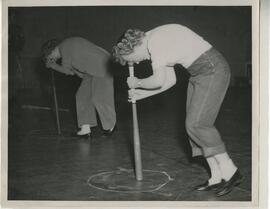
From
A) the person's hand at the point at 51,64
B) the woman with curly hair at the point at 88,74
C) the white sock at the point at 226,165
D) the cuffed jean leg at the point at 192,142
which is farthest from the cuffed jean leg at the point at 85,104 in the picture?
the white sock at the point at 226,165

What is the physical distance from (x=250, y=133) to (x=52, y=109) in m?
0.72

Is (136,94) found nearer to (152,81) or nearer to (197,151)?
(152,81)

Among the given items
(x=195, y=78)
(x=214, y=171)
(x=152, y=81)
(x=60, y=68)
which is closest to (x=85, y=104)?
(x=60, y=68)

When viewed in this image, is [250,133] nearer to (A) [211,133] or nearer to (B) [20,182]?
(A) [211,133]

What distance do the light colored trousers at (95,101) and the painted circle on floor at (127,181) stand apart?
0.18 meters

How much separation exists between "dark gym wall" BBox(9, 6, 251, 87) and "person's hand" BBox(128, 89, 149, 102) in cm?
18

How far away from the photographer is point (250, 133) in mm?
1472

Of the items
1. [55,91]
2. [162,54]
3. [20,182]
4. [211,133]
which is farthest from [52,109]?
[211,133]

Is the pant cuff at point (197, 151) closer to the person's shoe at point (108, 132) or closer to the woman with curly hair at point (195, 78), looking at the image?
the woman with curly hair at point (195, 78)

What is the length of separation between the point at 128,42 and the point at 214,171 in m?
0.55

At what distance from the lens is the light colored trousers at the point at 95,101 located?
1.49m

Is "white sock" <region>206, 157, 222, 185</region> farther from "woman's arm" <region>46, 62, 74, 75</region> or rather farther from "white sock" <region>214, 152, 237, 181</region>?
"woman's arm" <region>46, 62, 74, 75</region>

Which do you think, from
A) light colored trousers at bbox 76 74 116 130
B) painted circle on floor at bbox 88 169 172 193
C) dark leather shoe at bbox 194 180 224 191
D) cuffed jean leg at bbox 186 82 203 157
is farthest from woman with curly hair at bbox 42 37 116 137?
dark leather shoe at bbox 194 180 224 191

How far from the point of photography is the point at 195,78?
1.44m
